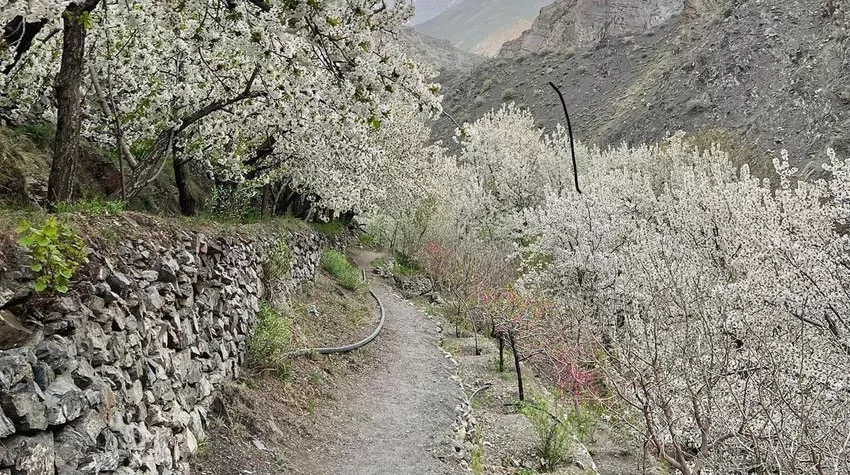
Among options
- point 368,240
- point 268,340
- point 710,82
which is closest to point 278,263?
point 268,340

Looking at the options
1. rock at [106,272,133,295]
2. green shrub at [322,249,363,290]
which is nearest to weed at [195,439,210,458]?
rock at [106,272,133,295]

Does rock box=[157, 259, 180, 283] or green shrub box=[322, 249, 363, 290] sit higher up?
rock box=[157, 259, 180, 283]

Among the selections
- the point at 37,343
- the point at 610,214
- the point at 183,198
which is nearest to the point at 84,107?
the point at 183,198

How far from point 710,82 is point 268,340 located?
145 feet

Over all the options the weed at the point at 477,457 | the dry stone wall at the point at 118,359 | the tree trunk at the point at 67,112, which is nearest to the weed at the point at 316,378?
the dry stone wall at the point at 118,359

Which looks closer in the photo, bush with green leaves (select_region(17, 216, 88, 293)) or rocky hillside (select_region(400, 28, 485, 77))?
bush with green leaves (select_region(17, 216, 88, 293))

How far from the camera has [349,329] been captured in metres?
12.8

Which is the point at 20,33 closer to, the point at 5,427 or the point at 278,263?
the point at 5,427

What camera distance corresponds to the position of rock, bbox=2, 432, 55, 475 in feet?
9.46

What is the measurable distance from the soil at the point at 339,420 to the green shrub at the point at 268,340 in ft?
0.77

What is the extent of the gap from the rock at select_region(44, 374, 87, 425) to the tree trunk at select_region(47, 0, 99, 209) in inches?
107

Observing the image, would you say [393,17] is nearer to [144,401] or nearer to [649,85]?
[144,401]

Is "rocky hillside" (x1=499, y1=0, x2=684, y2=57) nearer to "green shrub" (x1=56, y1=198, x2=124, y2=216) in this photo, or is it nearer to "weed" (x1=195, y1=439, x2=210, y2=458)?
"green shrub" (x1=56, y1=198, x2=124, y2=216)

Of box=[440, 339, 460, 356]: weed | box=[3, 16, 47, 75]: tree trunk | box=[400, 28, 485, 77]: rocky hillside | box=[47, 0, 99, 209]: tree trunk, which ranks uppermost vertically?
box=[400, 28, 485, 77]: rocky hillside
